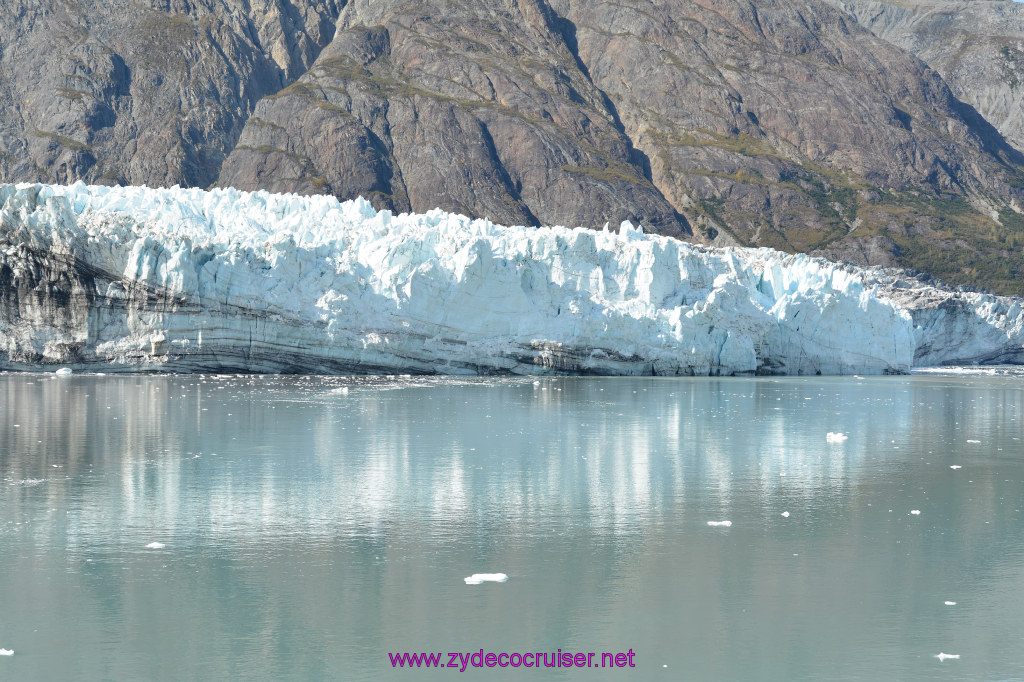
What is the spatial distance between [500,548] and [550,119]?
123096 mm

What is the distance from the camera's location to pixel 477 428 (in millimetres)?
25828

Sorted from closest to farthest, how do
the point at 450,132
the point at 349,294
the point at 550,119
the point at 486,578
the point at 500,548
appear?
the point at 486,578 → the point at 500,548 → the point at 349,294 → the point at 450,132 → the point at 550,119

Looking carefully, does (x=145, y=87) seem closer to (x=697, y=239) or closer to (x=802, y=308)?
(x=697, y=239)

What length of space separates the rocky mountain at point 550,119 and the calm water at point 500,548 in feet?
314

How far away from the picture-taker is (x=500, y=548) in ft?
43.8

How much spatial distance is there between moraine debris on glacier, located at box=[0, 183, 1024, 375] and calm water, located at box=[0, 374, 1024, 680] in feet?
47.4

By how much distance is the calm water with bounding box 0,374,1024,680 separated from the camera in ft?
32.3

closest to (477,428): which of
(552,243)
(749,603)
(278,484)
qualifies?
(278,484)

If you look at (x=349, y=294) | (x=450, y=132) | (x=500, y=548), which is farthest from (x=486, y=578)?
(x=450, y=132)

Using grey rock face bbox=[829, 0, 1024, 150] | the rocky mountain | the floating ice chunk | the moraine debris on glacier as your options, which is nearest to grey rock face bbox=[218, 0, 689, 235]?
the rocky mountain

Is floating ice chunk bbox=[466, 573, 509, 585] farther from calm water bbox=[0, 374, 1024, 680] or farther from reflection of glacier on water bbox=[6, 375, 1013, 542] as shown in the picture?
reflection of glacier on water bbox=[6, 375, 1013, 542]

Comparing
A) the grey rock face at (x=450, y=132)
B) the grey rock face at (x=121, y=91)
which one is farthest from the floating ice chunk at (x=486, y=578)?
the grey rock face at (x=121, y=91)

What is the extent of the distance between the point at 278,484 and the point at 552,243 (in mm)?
29482

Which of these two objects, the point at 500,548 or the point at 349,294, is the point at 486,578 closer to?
the point at 500,548
